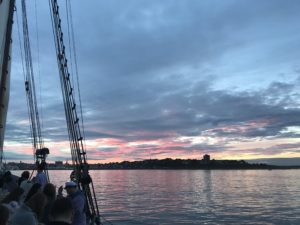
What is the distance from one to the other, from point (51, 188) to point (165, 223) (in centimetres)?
2486

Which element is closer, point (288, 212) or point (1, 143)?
point (1, 143)

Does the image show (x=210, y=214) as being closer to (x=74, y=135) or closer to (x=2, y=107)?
(x=74, y=135)

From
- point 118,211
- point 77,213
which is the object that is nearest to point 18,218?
point 77,213

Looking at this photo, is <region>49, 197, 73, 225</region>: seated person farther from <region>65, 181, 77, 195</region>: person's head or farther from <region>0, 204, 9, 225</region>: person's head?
<region>65, 181, 77, 195</region>: person's head

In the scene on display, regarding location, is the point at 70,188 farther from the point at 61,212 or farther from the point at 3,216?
the point at 3,216

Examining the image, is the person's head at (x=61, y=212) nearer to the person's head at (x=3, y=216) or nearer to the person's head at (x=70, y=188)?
the person's head at (x=3, y=216)

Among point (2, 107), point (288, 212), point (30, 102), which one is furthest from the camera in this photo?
point (288, 212)

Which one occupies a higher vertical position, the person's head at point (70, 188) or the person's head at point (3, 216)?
the person's head at point (70, 188)

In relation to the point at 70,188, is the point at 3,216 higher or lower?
lower

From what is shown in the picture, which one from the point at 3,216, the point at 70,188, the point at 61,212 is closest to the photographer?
the point at 3,216

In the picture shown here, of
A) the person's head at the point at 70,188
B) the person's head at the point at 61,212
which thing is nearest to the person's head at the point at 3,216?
the person's head at the point at 61,212

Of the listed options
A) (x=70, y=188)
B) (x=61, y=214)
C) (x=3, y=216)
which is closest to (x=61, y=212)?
(x=61, y=214)

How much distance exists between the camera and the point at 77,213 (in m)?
7.88

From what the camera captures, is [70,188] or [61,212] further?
[70,188]
